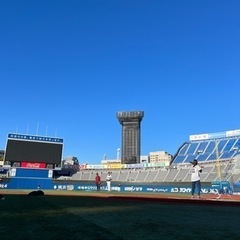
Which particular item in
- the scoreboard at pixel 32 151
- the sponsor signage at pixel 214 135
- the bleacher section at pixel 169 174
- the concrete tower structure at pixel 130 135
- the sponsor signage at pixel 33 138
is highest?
the concrete tower structure at pixel 130 135

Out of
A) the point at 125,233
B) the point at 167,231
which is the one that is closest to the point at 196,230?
the point at 167,231

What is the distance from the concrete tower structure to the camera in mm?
177825

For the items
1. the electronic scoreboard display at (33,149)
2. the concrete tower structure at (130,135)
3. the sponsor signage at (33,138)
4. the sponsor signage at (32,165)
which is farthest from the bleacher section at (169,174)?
the concrete tower structure at (130,135)

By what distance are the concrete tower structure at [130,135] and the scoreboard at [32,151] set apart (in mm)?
118270

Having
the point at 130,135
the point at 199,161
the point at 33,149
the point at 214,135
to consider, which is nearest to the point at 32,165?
the point at 33,149

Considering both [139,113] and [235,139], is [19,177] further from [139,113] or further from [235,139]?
[139,113]

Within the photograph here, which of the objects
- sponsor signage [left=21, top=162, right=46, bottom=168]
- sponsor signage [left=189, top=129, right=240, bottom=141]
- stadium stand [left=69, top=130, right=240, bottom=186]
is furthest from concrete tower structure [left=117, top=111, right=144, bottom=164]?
sponsor signage [left=21, top=162, right=46, bottom=168]

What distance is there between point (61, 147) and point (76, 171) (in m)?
24.0

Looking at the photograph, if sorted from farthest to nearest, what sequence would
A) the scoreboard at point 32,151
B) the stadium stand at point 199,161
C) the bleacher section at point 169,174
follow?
the scoreboard at point 32,151 → the stadium stand at point 199,161 → the bleacher section at point 169,174

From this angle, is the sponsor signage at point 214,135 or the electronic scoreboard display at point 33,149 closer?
the electronic scoreboard display at point 33,149

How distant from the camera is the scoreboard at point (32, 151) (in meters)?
55.8

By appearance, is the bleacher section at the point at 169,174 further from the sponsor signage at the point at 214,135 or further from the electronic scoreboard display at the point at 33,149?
the electronic scoreboard display at the point at 33,149

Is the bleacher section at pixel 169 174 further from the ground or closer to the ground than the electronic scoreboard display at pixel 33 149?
closer to the ground

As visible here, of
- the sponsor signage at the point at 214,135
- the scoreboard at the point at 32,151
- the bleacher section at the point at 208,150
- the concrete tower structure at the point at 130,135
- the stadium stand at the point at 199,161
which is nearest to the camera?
the stadium stand at the point at 199,161
